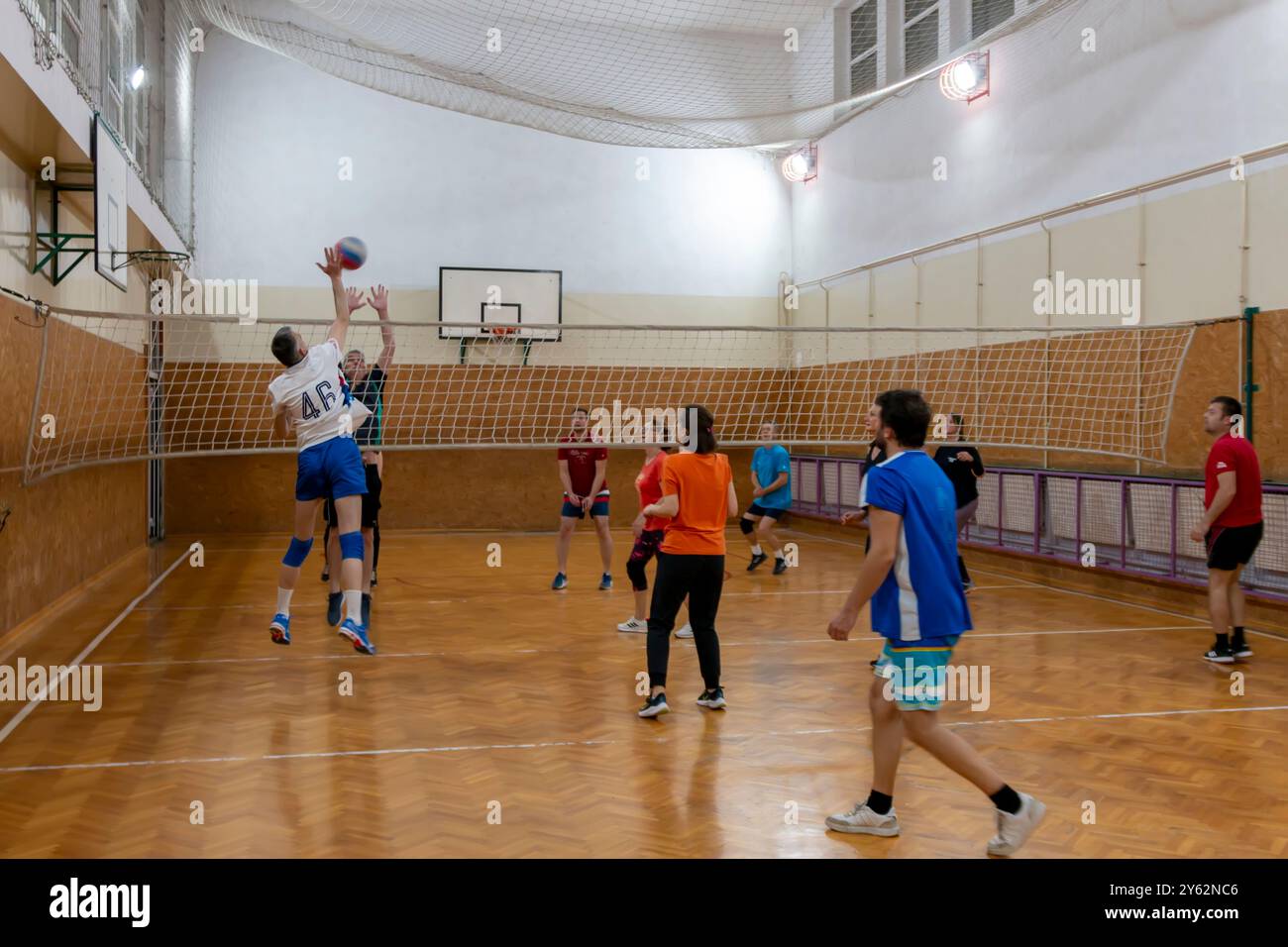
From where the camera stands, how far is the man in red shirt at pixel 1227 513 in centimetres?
627

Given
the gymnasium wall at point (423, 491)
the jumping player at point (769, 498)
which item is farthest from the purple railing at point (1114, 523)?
the gymnasium wall at point (423, 491)

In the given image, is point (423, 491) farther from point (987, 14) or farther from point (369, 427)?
point (987, 14)

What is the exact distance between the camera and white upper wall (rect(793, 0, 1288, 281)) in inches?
334

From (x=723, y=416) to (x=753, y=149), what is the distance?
4.50m

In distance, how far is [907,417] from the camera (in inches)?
138

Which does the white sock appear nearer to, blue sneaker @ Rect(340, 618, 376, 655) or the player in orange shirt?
blue sneaker @ Rect(340, 618, 376, 655)

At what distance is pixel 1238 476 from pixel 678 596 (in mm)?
3684

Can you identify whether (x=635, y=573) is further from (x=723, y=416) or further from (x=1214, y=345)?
(x=723, y=416)

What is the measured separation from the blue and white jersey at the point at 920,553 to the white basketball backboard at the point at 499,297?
1233 centimetres

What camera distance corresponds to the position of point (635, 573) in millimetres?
7035

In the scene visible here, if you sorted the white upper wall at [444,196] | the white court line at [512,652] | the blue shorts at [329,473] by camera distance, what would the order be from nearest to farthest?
the blue shorts at [329,473], the white court line at [512,652], the white upper wall at [444,196]

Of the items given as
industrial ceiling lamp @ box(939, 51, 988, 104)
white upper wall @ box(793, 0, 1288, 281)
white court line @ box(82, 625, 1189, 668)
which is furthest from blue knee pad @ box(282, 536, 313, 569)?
industrial ceiling lamp @ box(939, 51, 988, 104)

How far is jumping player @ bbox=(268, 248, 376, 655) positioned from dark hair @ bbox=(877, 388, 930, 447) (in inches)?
127

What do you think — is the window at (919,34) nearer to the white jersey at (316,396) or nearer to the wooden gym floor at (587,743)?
the wooden gym floor at (587,743)
